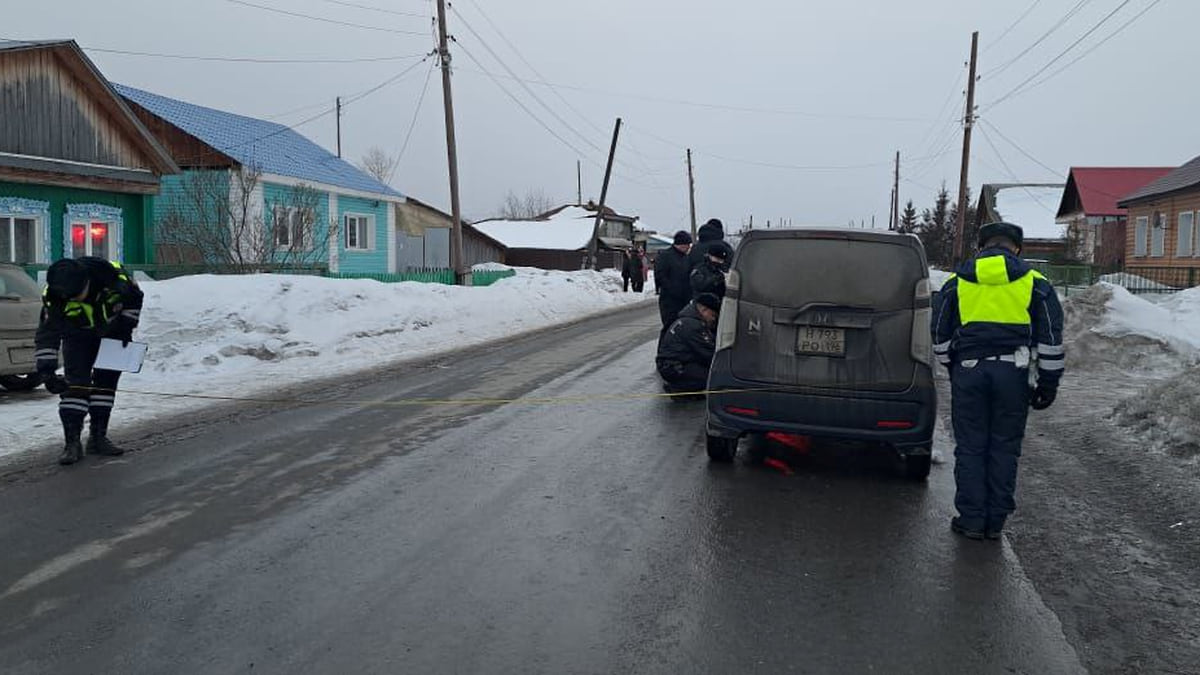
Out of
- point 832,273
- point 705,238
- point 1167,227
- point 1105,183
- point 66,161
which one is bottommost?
point 832,273

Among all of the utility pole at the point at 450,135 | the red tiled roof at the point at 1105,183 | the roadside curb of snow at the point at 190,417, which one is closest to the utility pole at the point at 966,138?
the red tiled roof at the point at 1105,183

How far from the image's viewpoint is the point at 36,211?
19.8 metres

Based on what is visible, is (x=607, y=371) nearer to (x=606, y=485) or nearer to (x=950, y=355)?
(x=606, y=485)

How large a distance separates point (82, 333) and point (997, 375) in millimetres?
6480

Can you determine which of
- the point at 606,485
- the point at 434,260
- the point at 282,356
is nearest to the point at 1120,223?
the point at 434,260

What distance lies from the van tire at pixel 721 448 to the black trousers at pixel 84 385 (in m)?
4.59

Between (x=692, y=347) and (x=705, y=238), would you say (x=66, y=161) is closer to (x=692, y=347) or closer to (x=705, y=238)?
(x=705, y=238)

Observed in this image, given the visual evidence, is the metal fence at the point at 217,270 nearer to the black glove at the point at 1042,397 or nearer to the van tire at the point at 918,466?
the van tire at the point at 918,466

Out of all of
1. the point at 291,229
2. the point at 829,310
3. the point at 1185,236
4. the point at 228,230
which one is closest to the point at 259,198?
the point at 291,229

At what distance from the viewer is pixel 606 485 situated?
6.52 metres

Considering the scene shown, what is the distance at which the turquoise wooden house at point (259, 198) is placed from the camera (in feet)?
73.8

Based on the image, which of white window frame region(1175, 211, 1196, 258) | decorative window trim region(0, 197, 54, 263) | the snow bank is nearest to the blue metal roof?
decorative window trim region(0, 197, 54, 263)

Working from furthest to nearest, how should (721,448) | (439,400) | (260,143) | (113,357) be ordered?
(260,143)
(439,400)
(113,357)
(721,448)

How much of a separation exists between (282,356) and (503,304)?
900 centimetres
